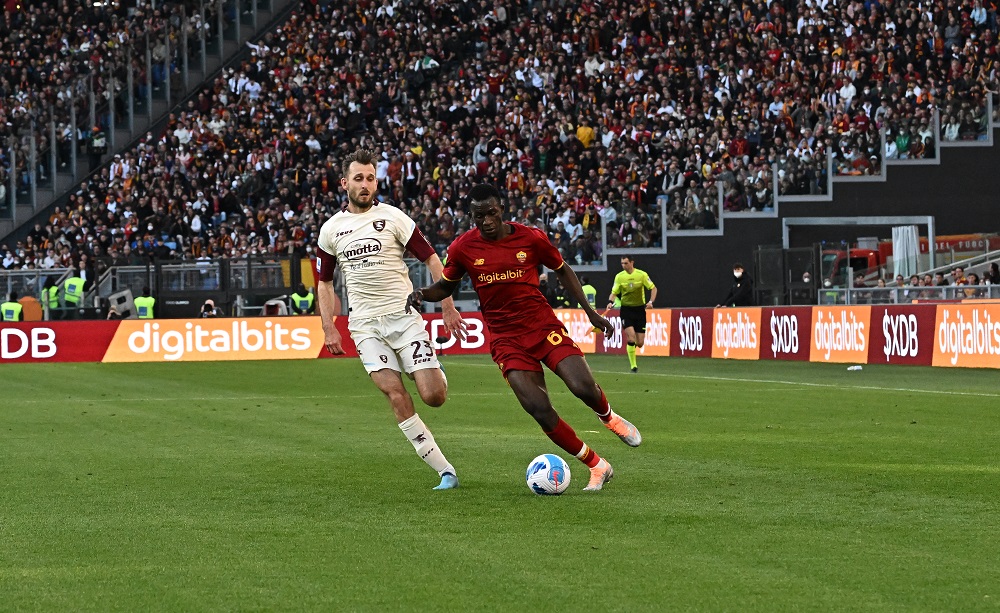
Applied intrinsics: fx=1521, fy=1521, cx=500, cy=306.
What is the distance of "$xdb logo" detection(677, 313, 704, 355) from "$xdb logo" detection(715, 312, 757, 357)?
77 cm

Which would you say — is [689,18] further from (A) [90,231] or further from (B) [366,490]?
(B) [366,490]

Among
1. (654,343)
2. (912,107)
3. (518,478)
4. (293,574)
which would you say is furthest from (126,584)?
(912,107)

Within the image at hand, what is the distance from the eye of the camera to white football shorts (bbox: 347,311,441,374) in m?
11.0

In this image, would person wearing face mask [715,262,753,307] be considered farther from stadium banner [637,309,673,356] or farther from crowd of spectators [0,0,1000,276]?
crowd of spectators [0,0,1000,276]

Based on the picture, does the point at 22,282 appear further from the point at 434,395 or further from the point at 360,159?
the point at 434,395

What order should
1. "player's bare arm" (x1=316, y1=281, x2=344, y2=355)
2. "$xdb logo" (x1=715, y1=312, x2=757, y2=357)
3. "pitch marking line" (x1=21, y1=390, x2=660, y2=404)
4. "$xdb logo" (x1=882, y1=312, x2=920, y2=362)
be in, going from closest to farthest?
1. "player's bare arm" (x1=316, y1=281, x2=344, y2=355)
2. "pitch marking line" (x1=21, y1=390, x2=660, y2=404)
3. "$xdb logo" (x1=882, y1=312, x2=920, y2=362)
4. "$xdb logo" (x1=715, y1=312, x2=757, y2=357)

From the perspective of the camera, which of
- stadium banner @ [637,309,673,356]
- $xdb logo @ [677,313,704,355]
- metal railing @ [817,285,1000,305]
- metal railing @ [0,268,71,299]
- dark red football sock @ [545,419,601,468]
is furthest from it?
metal railing @ [0,268,71,299]

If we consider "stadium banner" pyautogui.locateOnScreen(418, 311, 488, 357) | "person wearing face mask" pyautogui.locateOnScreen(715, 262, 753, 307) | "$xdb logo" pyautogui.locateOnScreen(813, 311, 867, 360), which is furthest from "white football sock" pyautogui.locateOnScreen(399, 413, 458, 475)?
"stadium banner" pyautogui.locateOnScreen(418, 311, 488, 357)

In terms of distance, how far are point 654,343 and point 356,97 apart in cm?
2062

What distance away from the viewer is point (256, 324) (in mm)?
38000

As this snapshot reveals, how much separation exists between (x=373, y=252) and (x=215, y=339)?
27508 millimetres

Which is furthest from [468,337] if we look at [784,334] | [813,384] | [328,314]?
[328,314]

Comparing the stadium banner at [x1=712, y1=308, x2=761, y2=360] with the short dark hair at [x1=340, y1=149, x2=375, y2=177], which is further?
the stadium banner at [x1=712, y1=308, x2=761, y2=360]

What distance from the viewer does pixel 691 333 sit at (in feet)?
114
